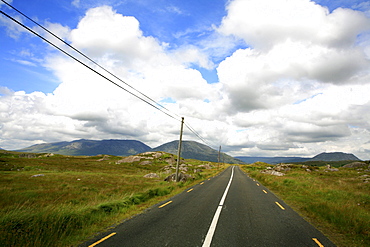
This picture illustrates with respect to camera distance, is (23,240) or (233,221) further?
(233,221)

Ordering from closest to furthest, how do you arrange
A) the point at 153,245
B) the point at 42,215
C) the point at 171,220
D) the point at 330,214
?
the point at 153,245 → the point at 42,215 → the point at 171,220 → the point at 330,214

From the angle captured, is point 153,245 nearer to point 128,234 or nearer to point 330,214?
point 128,234

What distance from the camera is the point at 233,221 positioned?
27.7 feet

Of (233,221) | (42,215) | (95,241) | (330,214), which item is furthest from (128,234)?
(330,214)

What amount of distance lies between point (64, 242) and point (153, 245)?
312cm

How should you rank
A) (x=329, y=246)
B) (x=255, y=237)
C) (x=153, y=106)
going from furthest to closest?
1. (x=153, y=106)
2. (x=255, y=237)
3. (x=329, y=246)

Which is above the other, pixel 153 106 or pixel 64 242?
pixel 153 106

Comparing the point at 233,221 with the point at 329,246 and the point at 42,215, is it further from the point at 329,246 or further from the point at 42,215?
the point at 42,215

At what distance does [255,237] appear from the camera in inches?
262

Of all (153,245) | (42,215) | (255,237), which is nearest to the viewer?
(153,245)

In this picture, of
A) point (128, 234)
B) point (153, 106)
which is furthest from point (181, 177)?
point (128, 234)

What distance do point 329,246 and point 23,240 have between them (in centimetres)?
1008

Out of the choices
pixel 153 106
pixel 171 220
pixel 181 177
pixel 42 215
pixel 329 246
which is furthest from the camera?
pixel 181 177

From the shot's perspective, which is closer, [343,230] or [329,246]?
[329,246]
